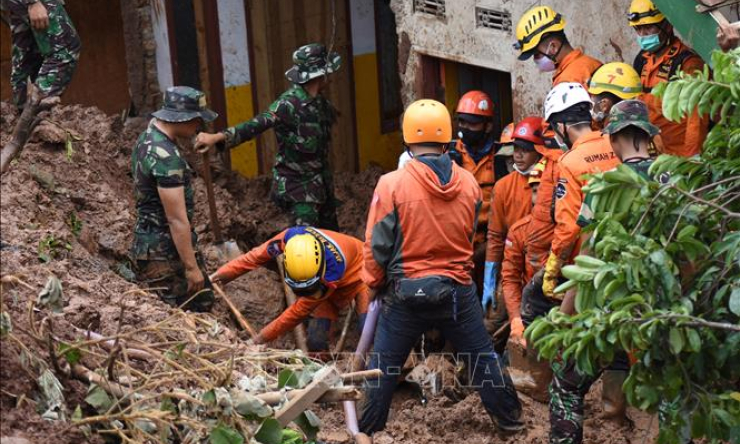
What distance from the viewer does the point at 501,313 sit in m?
8.96

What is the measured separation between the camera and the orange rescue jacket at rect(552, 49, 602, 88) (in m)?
8.52

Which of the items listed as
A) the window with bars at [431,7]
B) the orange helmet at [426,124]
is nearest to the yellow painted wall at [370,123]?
the window with bars at [431,7]

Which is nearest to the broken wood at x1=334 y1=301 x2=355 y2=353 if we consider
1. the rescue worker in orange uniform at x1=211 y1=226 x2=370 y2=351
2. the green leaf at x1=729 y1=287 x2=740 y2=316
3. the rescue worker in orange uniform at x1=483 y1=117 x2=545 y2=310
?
the rescue worker in orange uniform at x1=211 y1=226 x2=370 y2=351

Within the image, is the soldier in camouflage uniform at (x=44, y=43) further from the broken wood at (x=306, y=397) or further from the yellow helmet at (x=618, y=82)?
the broken wood at (x=306, y=397)

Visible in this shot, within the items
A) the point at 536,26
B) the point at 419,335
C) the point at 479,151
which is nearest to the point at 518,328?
the point at 419,335

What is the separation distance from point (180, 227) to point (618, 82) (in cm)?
313

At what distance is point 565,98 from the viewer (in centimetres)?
754

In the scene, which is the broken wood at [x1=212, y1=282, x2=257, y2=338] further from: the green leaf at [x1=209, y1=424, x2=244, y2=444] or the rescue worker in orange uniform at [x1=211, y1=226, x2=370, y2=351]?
the green leaf at [x1=209, y1=424, x2=244, y2=444]

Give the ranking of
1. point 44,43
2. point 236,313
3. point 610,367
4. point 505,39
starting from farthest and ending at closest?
point 505,39
point 236,313
point 44,43
point 610,367

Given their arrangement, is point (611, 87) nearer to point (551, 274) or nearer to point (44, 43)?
point (551, 274)

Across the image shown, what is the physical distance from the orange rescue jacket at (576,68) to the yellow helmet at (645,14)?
59cm

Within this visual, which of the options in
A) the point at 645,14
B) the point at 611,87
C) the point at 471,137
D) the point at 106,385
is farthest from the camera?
the point at 471,137

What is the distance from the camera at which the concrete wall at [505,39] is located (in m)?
9.13

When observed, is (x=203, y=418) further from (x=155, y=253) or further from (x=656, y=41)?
(x=656, y=41)
